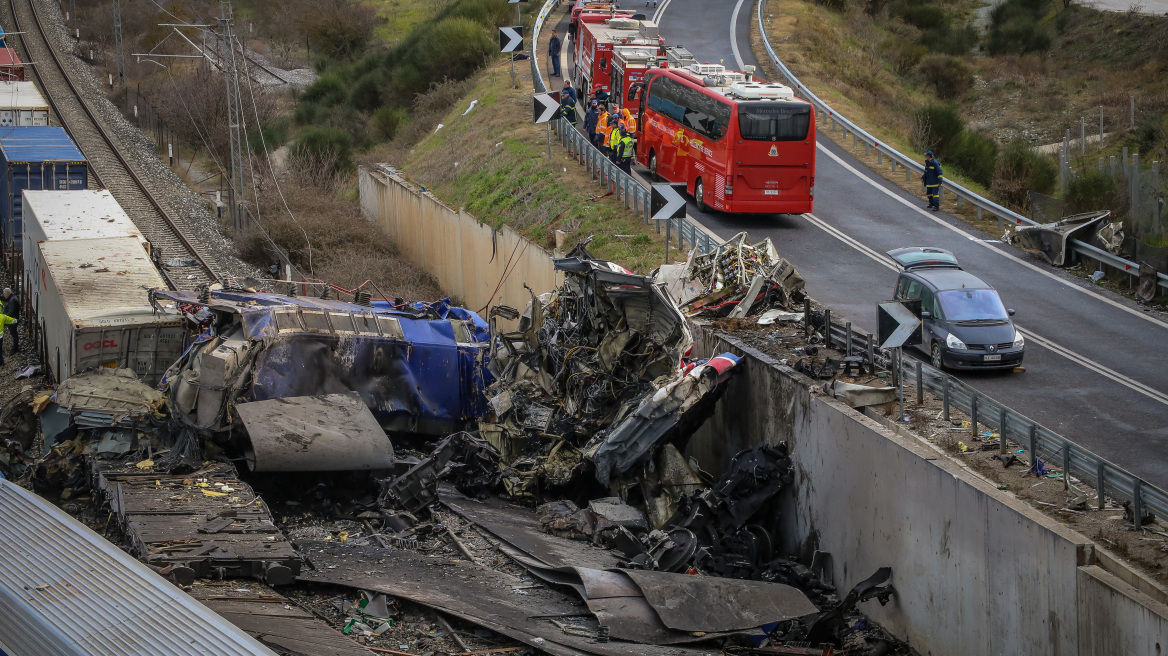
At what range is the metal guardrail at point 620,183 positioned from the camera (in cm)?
2137

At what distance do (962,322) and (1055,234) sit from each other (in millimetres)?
6969

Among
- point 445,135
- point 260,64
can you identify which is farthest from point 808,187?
point 260,64

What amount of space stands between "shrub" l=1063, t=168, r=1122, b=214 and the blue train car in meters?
24.4

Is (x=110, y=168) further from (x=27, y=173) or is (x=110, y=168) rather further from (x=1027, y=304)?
(x=1027, y=304)

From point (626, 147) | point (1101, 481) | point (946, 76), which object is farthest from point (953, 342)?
point (946, 76)

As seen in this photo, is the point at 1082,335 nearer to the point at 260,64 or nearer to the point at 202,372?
the point at 202,372

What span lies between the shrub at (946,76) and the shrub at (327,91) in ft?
90.0

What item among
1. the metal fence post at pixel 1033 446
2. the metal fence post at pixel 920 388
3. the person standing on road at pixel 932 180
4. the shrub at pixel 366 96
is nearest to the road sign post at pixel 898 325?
the metal fence post at pixel 920 388

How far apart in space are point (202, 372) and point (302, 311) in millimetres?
1855

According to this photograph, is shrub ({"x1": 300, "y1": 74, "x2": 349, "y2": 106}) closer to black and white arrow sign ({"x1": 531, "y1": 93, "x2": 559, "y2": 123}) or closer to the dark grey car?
black and white arrow sign ({"x1": 531, "y1": 93, "x2": 559, "y2": 123})

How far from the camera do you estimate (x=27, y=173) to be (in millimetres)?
29328

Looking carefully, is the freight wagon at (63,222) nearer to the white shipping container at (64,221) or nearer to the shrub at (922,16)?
the white shipping container at (64,221)

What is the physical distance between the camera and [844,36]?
153ft

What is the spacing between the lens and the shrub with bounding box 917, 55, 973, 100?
153 ft
